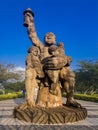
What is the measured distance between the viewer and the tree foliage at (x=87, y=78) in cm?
3266

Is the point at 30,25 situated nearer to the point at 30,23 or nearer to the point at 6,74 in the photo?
the point at 30,23

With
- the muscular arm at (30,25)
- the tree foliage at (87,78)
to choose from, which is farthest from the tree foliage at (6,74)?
the muscular arm at (30,25)

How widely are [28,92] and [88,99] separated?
13765 mm

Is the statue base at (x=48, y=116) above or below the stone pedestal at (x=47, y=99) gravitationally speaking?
below

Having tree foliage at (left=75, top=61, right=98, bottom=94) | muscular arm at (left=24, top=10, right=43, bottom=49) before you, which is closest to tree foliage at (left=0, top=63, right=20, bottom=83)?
tree foliage at (left=75, top=61, right=98, bottom=94)

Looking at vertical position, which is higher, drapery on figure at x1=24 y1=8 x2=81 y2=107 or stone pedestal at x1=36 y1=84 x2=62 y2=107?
drapery on figure at x1=24 y1=8 x2=81 y2=107

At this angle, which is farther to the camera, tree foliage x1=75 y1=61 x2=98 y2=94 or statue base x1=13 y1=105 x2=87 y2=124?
tree foliage x1=75 y1=61 x2=98 y2=94

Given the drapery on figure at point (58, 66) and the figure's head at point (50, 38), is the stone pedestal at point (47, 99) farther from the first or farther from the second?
the figure's head at point (50, 38)

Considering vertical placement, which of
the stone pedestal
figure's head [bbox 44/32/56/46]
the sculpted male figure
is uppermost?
figure's head [bbox 44/32/56/46]

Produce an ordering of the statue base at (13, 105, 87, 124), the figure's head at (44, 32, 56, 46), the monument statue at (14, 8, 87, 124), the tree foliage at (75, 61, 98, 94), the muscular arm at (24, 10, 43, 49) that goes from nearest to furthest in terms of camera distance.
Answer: the statue base at (13, 105, 87, 124), the monument statue at (14, 8, 87, 124), the figure's head at (44, 32, 56, 46), the muscular arm at (24, 10, 43, 49), the tree foliage at (75, 61, 98, 94)

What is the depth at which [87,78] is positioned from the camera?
33.3 metres

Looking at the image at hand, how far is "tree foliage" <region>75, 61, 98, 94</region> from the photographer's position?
3266 cm

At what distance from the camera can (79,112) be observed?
6121mm

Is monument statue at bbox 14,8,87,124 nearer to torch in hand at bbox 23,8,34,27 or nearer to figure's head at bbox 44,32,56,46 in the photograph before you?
figure's head at bbox 44,32,56,46
